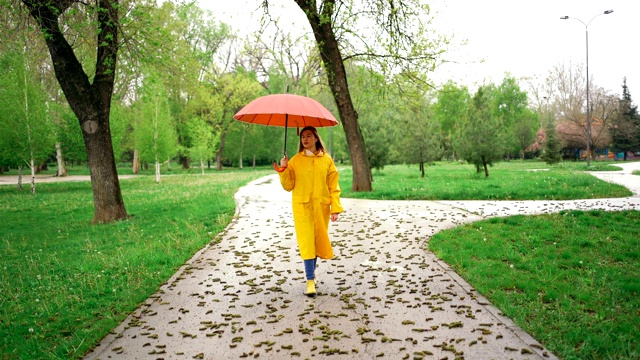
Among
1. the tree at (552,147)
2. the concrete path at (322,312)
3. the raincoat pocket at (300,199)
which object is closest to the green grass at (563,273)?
the concrete path at (322,312)

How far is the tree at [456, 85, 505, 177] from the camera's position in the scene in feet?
78.4

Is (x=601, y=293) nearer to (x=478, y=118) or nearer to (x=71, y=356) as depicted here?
(x=71, y=356)

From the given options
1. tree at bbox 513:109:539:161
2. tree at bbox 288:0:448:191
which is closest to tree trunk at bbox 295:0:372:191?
tree at bbox 288:0:448:191

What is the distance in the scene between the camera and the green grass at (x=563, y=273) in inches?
158

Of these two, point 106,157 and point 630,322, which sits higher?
point 106,157

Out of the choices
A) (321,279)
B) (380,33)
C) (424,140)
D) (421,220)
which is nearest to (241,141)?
(424,140)

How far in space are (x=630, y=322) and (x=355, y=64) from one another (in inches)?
590

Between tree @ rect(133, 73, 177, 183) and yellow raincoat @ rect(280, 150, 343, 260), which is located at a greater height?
tree @ rect(133, 73, 177, 183)

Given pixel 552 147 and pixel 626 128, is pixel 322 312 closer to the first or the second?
pixel 552 147

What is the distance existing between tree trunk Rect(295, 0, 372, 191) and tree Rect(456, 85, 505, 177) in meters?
9.71

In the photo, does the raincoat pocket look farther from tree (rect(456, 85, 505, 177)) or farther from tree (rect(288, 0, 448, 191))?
tree (rect(456, 85, 505, 177))

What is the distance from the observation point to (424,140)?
1066 inches

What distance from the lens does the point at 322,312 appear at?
16.1ft

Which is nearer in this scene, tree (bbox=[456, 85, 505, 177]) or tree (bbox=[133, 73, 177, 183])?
tree (bbox=[456, 85, 505, 177])
